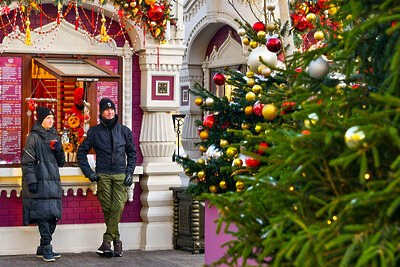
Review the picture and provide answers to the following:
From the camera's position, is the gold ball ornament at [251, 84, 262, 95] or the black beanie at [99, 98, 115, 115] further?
the black beanie at [99, 98, 115, 115]

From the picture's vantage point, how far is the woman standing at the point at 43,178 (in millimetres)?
9008

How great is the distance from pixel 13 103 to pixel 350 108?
23.5ft

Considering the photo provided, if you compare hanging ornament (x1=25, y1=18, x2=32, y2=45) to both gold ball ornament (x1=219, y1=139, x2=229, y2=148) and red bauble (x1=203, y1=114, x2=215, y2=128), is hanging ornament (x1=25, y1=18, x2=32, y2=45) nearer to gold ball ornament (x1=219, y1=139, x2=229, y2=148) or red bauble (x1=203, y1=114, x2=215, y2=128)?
red bauble (x1=203, y1=114, x2=215, y2=128)

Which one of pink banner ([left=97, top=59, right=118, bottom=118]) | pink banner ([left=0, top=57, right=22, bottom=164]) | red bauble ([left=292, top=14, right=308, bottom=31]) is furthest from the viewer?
pink banner ([left=97, top=59, right=118, bottom=118])

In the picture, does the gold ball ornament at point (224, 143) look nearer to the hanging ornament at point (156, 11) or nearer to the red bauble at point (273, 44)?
the red bauble at point (273, 44)

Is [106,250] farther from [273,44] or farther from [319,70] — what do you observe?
[319,70]

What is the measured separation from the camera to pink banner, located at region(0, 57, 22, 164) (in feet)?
31.9

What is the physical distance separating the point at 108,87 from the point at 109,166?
1.23 m

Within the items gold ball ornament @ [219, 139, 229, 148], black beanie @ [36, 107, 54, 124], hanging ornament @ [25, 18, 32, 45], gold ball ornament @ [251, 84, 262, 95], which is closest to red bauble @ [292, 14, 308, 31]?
gold ball ornament @ [251, 84, 262, 95]

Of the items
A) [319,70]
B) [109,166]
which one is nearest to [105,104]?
[109,166]

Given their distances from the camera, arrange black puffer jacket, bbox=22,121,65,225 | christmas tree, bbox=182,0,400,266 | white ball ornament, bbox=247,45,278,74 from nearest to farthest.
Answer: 1. christmas tree, bbox=182,0,400,266
2. white ball ornament, bbox=247,45,278,74
3. black puffer jacket, bbox=22,121,65,225

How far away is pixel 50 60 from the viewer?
9.88m

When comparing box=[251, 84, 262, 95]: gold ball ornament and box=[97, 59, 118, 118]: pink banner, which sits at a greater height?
box=[97, 59, 118, 118]: pink banner

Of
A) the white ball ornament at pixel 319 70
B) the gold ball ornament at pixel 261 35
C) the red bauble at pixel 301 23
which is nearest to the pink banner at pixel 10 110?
the red bauble at pixel 301 23
